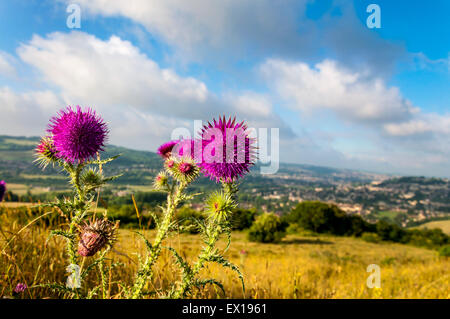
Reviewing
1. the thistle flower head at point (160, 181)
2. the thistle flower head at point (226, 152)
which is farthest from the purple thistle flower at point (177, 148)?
the thistle flower head at point (226, 152)

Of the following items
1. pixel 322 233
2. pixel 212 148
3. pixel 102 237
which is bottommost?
pixel 322 233

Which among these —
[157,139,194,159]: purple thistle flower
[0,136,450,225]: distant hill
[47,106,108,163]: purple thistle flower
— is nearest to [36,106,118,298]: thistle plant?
[47,106,108,163]: purple thistle flower

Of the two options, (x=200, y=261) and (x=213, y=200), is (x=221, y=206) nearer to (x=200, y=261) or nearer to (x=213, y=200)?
(x=213, y=200)

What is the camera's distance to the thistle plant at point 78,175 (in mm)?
2484

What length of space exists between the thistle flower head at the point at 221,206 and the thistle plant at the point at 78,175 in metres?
1.06

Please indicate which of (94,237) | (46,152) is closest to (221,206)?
(94,237)

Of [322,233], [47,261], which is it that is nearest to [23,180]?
[322,233]

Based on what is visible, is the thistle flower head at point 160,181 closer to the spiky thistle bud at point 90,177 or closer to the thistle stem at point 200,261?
the spiky thistle bud at point 90,177

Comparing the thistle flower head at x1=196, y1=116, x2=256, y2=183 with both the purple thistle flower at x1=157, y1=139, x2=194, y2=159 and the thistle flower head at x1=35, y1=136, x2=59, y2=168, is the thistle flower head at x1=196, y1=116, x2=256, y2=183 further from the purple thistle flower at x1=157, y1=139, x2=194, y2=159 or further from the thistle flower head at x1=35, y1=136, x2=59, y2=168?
the thistle flower head at x1=35, y1=136, x2=59, y2=168

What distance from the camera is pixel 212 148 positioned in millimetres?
2691

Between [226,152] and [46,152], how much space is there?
215cm

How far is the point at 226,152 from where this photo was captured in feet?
8.73
